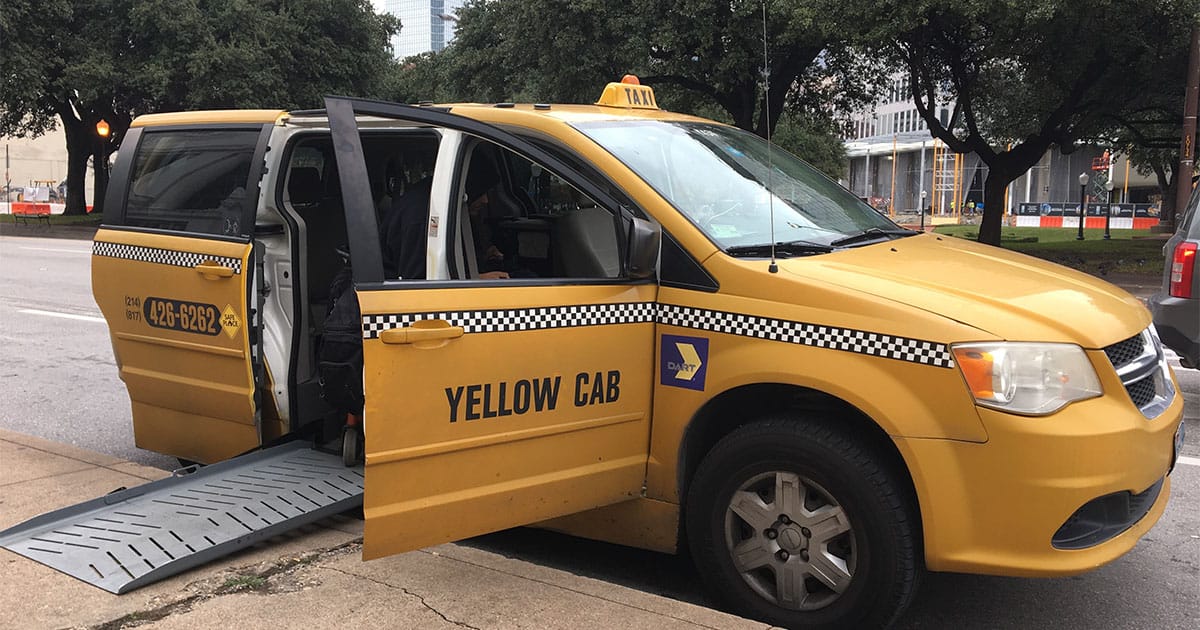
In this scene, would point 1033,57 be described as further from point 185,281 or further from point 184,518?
point 184,518

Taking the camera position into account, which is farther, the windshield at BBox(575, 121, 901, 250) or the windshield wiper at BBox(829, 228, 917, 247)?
the windshield wiper at BBox(829, 228, 917, 247)

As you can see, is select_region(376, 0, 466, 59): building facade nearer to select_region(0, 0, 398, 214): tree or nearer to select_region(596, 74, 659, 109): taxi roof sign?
select_region(0, 0, 398, 214): tree

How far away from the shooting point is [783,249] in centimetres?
357

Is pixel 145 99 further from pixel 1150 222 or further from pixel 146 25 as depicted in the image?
pixel 1150 222

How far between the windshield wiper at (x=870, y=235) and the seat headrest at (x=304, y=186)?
2.80 meters

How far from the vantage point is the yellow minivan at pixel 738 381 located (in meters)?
2.99

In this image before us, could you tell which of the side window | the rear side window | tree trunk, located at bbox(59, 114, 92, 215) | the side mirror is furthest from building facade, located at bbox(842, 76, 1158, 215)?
the side mirror

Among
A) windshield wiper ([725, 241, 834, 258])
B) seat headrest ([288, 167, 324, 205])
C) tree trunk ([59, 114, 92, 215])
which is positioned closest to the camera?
windshield wiper ([725, 241, 834, 258])

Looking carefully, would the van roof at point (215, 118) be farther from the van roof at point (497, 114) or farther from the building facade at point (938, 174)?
the building facade at point (938, 174)

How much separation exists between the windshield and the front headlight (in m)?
0.94

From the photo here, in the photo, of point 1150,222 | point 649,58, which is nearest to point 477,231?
point 649,58

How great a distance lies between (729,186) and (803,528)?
145 cm

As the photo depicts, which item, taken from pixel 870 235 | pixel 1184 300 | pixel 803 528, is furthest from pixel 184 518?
pixel 1184 300

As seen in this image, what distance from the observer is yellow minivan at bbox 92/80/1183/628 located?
2.99 meters
